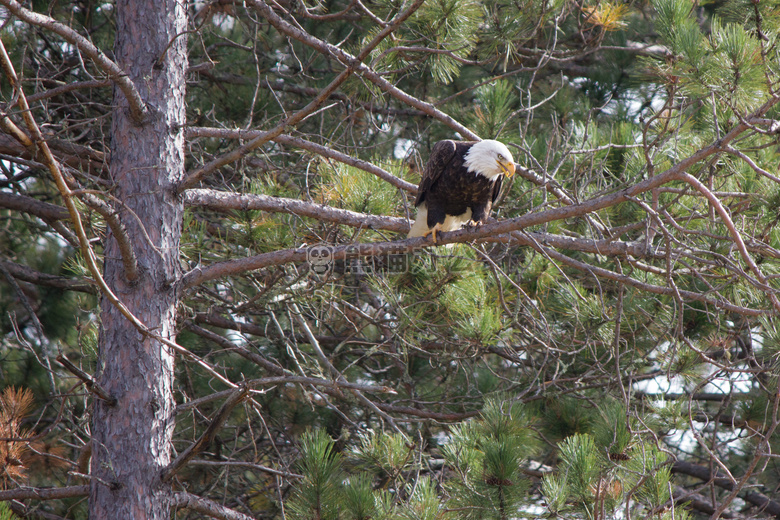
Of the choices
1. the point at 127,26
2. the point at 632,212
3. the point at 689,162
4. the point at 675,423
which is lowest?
the point at 675,423

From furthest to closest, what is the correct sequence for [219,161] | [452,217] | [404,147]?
[404,147]
[452,217]
[219,161]

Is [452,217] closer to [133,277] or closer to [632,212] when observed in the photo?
[632,212]

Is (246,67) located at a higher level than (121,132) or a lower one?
higher

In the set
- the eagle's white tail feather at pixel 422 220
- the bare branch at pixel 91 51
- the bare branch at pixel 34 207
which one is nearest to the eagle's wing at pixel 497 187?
the eagle's white tail feather at pixel 422 220

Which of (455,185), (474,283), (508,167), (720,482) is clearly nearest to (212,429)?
(474,283)

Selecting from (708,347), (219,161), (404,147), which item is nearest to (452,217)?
(404,147)

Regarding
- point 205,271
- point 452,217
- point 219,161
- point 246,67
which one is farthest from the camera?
point 246,67

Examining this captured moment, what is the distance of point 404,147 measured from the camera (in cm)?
504

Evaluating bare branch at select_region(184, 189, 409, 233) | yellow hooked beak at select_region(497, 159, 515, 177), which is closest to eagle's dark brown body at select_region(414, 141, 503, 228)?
yellow hooked beak at select_region(497, 159, 515, 177)

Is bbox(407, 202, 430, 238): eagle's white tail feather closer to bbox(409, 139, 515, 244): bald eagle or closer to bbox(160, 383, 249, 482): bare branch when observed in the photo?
bbox(409, 139, 515, 244): bald eagle

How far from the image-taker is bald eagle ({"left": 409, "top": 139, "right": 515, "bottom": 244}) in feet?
12.1

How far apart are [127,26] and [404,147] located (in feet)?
8.42

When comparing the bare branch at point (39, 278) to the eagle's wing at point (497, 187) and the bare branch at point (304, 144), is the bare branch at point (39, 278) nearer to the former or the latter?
the bare branch at point (304, 144)

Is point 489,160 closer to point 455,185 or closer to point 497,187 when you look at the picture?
point 455,185
